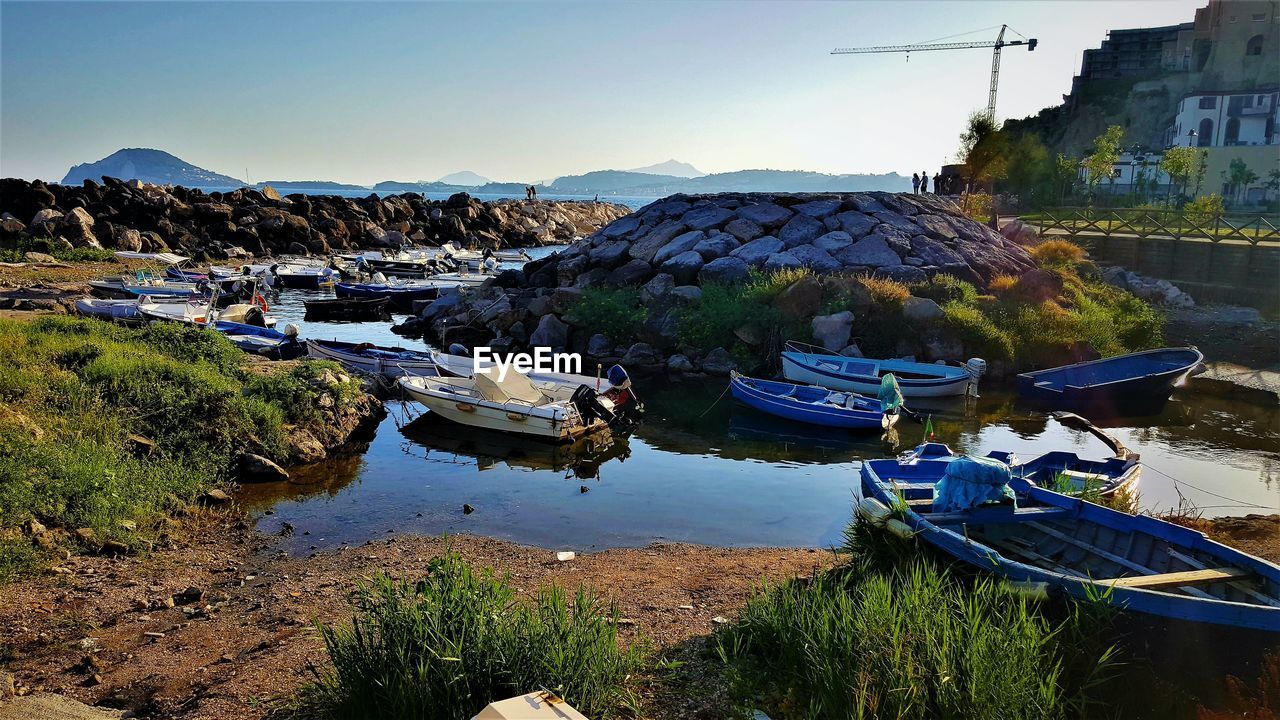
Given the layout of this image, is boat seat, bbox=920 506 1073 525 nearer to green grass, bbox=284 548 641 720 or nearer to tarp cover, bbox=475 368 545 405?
green grass, bbox=284 548 641 720

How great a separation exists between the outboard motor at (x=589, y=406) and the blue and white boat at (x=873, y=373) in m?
6.80

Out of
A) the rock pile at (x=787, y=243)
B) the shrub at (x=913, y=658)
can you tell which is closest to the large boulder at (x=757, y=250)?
the rock pile at (x=787, y=243)

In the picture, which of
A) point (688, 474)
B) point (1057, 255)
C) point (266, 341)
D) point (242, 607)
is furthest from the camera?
point (1057, 255)

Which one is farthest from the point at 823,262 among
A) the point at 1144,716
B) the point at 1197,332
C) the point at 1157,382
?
the point at 1144,716

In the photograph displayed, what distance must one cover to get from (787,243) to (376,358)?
16746 millimetres

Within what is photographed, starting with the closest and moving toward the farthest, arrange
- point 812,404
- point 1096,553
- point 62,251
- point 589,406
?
point 1096,553, point 589,406, point 812,404, point 62,251

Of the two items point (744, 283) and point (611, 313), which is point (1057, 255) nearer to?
point (744, 283)

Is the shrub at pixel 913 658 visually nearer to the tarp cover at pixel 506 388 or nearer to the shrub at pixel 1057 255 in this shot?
the tarp cover at pixel 506 388

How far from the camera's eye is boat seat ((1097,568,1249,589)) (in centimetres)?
701

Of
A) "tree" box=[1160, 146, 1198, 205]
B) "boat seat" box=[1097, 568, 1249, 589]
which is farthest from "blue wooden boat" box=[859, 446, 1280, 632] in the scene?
"tree" box=[1160, 146, 1198, 205]

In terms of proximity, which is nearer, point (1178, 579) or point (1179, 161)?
point (1178, 579)

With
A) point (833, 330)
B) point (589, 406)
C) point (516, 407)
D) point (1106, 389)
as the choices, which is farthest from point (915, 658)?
point (833, 330)

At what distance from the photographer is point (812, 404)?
1938cm

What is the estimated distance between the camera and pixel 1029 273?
95.2ft
